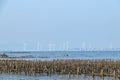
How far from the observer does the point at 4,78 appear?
147ft

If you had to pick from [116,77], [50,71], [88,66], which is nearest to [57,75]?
[50,71]

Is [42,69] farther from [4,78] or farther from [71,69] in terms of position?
[4,78]

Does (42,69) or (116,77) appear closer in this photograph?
(116,77)

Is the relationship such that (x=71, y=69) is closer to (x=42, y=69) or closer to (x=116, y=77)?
(x=42, y=69)

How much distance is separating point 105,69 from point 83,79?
8093 mm

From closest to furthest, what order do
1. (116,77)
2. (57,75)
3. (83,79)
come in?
(116,77) < (83,79) < (57,75)

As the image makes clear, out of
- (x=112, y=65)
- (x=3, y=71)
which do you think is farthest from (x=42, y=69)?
(x=112, y=65)

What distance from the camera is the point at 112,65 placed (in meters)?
52.4

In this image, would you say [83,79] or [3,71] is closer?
[83,79]

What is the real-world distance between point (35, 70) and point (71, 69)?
186 inches

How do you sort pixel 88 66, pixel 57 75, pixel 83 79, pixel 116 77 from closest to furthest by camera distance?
pixel 116 77, pixel 83 79, pixel 57 75, pixel 88 66

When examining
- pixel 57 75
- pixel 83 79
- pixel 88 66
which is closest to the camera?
pixel 83 79

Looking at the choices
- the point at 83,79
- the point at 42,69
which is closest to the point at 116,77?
the point at 83,79

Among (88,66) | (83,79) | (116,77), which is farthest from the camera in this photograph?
(88,66)
